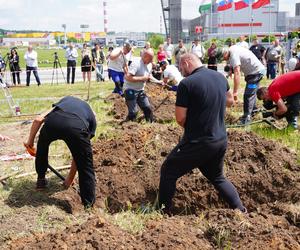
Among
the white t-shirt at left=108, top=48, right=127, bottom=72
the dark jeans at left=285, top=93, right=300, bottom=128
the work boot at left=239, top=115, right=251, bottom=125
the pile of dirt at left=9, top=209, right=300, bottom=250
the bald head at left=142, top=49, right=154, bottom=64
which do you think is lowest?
the pile of dirt at left=9, top=209, right=300, bottom=250

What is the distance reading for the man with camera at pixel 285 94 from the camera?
23.6ft

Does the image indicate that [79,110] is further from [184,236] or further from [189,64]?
[184,236]

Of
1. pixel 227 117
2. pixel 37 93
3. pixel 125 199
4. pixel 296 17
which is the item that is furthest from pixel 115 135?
pixel 296 17

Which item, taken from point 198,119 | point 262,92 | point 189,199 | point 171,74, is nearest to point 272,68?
point 171,74

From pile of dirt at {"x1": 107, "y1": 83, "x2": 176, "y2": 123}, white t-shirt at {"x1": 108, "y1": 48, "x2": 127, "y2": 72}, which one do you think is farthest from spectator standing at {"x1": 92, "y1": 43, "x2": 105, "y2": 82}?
white t-shirt at {"x1": 108, "y1": 48, "x2": 127, "y2": 72}

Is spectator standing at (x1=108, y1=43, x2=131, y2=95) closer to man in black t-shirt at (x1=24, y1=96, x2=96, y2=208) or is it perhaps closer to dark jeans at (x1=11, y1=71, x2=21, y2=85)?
man in black t-shirt at (x1=24, y1=96, x2=96, y2=208)

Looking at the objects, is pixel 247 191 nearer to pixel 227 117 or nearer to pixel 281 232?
pixel 281 232

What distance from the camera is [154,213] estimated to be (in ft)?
15.1

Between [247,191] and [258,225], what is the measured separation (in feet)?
5.66

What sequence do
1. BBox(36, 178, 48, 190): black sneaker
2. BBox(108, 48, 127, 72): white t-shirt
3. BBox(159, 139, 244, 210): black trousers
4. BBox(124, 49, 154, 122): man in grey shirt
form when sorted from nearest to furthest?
BBox(159, 139, 244, 210): black trousers → BBox(36, 178, 48, 190): black sneaker → BBox(124, 49, 154, 122): man in grey shirt → BBox(108, 48, 127, 72): white t-shirt

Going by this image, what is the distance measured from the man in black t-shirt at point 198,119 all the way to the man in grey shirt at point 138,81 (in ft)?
11.9

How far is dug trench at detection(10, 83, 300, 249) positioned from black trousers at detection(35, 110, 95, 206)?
0.97 ft

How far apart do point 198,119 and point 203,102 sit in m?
0.18

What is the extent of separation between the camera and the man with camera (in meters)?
7.19
